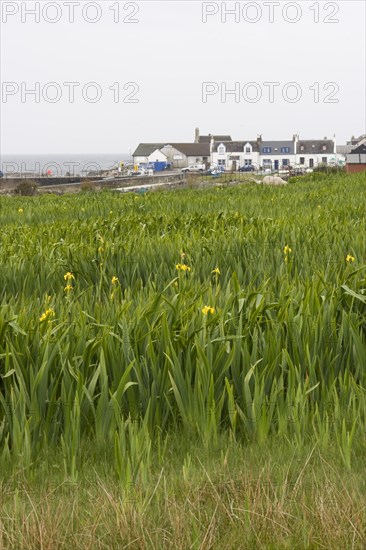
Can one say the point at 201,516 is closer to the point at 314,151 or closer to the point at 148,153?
the point at 314,151

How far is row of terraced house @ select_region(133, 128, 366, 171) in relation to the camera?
114375 millimetres

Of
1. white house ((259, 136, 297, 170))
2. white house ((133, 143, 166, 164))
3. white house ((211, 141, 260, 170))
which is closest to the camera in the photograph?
white house ((211, 141, 260, 170))

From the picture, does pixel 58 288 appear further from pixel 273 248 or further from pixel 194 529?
pixel 194 529

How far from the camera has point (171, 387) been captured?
315 centimetres

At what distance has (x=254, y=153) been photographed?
116m

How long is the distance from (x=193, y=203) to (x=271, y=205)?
2.09 m

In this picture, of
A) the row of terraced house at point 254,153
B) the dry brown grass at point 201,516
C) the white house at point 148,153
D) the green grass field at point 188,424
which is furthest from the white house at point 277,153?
the dry brown grass at point 201,516

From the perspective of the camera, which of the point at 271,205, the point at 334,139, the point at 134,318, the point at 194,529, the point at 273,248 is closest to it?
the point at 194,529

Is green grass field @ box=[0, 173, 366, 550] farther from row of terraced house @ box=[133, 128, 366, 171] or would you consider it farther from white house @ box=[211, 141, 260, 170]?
white house @ box=[211, 141, 260, 170]

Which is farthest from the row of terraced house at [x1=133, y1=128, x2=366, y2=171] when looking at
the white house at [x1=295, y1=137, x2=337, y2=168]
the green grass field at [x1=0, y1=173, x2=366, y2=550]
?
the green grass field at [x1=0, y1=173, x2=366, y2=550]

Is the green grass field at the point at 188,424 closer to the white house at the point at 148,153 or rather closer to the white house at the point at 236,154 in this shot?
the white house at the point at 236,154

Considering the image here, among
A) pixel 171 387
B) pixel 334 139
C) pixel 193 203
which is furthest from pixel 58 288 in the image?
pixel 334 139

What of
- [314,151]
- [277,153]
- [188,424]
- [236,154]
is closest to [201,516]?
[188,424]

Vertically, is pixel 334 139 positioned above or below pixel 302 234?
above
